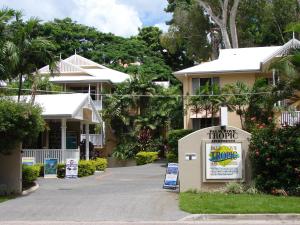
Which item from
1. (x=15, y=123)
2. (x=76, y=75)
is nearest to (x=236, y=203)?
(x=15, y=123)

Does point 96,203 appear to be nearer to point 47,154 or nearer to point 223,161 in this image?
point 223,161

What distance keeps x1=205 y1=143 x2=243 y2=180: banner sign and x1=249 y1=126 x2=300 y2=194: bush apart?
59cm

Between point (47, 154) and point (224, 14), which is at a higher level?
point (224, 14)

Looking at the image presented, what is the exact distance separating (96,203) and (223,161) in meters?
5.16

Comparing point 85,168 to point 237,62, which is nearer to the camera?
point 85,168

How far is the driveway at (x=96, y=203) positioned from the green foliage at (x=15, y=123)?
2.08 metres

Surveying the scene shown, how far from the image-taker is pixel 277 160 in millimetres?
18688

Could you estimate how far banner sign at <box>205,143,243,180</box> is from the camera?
19.6 meters

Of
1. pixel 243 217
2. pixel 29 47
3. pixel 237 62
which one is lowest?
pixel 243 217

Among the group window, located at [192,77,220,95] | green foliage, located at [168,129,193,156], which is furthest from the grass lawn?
window, located at [192,77,220,95]

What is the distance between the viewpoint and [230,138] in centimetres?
1992

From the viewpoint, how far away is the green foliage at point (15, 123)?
62.6ft

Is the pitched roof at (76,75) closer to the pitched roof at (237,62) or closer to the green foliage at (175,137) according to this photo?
the pitched roof at (237,62)

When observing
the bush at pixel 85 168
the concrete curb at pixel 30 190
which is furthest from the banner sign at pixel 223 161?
the bush at pixel 85 168
